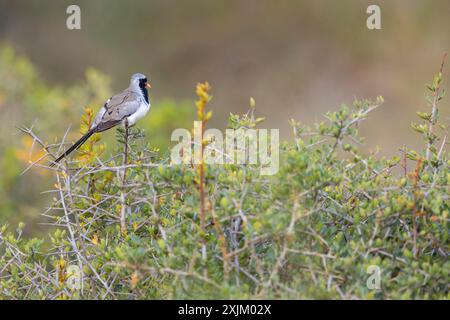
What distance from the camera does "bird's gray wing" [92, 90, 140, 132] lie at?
16.4 ft

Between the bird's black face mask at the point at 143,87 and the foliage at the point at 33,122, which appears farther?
the foliage at the point at 33,122

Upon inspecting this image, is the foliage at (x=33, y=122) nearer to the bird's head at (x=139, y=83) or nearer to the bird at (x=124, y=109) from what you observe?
the bird's head at (x=139, y=83)

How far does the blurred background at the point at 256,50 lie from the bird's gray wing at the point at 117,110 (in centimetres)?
566

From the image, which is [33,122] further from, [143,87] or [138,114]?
[138,114]

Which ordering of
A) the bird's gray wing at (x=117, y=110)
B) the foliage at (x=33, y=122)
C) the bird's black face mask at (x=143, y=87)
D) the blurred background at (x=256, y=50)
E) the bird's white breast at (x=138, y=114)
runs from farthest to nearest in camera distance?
the blurred background at (x=256, y=50) → the foliage at (x=33, y=122) → the bird's black face mask at (x=143, y=87) → the bird's white breast at (x=138, y=114) → the bird's gray wing at (x=117, y=110)

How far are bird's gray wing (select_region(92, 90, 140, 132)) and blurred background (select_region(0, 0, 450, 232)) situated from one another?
566cm

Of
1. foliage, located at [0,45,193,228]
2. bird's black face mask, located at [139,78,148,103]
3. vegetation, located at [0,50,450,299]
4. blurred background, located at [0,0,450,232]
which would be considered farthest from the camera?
blurred background, located at [0,0,450,232]

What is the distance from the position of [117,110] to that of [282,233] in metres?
2.64

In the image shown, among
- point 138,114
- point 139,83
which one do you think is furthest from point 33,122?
point 138,114

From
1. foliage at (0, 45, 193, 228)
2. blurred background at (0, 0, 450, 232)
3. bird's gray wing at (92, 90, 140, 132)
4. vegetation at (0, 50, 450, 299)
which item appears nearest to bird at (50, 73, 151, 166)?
bird's gray wing at (92, 90, 140, 132)

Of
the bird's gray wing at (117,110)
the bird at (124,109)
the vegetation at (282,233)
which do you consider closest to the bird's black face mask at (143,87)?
the bird at (124,109)

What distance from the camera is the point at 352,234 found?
3236 millimetres

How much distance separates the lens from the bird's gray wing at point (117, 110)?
500cm

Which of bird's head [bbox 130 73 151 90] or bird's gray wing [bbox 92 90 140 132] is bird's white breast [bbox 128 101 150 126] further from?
bird's head [bbox 130 73 151 90]
